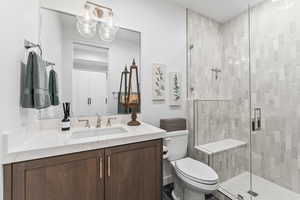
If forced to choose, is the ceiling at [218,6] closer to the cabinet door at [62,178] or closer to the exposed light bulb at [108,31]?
the exposed light bulb at [108,31]

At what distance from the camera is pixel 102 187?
0.99m

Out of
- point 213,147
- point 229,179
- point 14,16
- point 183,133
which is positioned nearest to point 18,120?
point 14,16

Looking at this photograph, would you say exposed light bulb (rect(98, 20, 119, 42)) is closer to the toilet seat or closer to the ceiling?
the ceiling

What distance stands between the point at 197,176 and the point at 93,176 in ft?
3.26

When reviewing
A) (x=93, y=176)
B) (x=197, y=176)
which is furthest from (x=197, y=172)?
(x=93, y=176)

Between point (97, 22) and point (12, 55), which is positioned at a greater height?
point (97, 22)

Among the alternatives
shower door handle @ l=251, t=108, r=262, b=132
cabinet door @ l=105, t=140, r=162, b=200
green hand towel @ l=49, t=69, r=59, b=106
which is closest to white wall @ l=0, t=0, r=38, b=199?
green hand towel @ l=49, t=69, r=59, b=106

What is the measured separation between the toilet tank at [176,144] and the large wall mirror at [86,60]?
72cm

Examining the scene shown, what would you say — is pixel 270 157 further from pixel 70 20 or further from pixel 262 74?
pixel 70 20

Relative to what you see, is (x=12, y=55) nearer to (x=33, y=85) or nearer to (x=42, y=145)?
(x=33, y=85)

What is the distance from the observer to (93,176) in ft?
3.15

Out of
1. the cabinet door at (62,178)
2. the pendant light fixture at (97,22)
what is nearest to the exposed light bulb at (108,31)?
the pendant light fixture at (97,22)

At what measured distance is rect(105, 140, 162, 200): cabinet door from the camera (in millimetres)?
1025

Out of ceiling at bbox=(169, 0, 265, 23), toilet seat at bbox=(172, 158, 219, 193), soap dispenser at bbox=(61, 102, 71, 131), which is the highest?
ceiling at bbox=(169, 0, 265, 23)
